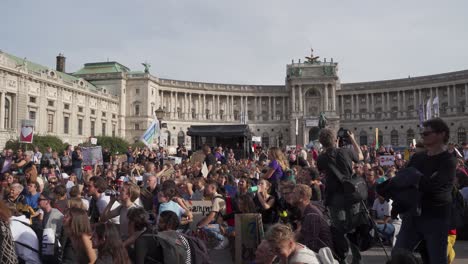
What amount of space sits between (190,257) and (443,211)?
10.1 feet

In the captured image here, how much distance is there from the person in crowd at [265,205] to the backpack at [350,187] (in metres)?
2.36

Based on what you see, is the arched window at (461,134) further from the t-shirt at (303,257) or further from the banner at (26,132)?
the t-shirt at (303,257)

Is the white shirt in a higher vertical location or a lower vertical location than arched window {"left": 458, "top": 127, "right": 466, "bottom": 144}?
lower

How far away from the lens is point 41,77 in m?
50.5

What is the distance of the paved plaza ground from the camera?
27.0 ft

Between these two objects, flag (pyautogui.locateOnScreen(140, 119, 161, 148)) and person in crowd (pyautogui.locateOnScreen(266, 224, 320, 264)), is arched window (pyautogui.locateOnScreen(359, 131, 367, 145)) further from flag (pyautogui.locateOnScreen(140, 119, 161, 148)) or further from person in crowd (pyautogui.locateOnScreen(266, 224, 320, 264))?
person in crowd (pyautogui.locateOnScreen(266, 224, 320, 264))

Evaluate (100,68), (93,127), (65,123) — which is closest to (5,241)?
(65,123)

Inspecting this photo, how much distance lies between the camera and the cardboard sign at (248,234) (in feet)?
23.7

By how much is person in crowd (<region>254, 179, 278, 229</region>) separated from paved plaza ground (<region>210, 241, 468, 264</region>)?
1.25 meters

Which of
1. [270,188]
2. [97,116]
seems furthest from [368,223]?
[97,116]

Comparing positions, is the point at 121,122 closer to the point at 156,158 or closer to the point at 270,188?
the point at 156,158

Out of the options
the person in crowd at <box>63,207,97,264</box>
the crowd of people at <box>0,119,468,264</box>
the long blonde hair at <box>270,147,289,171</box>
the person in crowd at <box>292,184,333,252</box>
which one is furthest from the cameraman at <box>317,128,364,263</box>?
the long blonde hair at <box>270,147,289,171</box>

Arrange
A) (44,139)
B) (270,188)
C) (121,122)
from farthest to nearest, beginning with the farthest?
(121,122) → (44,139) → (270,188)

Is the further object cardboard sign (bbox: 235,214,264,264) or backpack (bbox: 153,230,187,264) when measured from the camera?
cardboard sign (bbox: 235,214,264,264)
